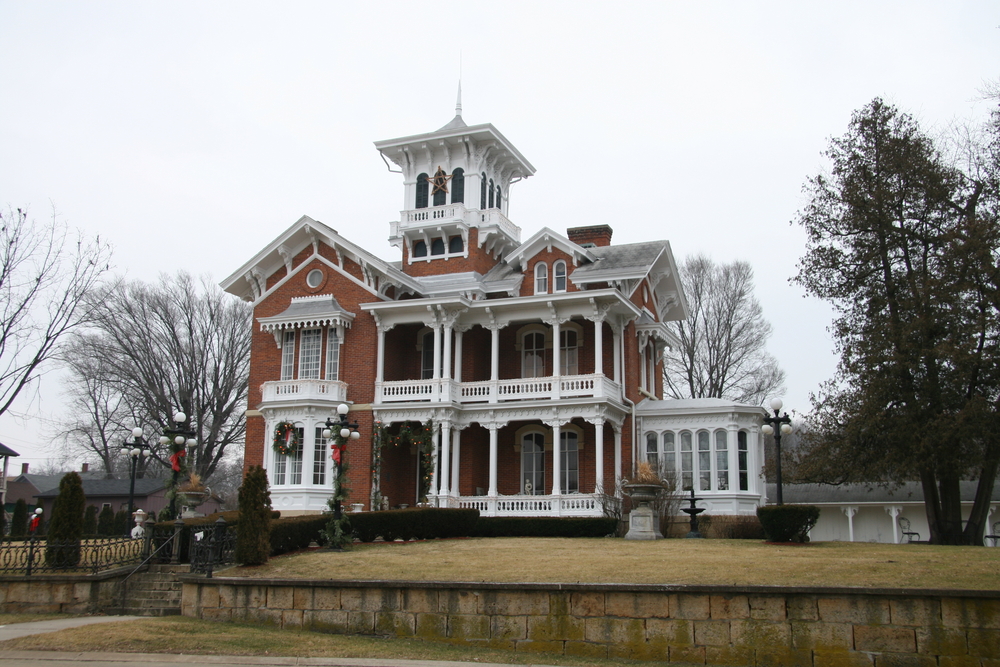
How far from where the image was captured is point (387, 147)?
36250mm

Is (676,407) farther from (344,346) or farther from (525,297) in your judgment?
(344,346)

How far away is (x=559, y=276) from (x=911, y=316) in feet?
38.9

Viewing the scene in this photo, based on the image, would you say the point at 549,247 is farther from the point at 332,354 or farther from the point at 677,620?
the point at 677,620

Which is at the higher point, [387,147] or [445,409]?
[387,147]

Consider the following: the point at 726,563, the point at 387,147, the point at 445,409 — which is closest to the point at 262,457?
the point at 445,409

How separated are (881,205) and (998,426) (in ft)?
21.8

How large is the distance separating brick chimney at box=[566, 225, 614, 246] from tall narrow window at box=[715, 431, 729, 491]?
29.7 ft

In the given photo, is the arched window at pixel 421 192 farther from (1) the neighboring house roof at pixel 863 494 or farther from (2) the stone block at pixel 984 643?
(2) the stone block at pixel 984 643

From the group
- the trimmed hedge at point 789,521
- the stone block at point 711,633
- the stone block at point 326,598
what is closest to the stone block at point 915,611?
the stone block at point 711,633

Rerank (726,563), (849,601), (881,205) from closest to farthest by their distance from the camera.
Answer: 1. (849,601)
2. (726,563)
3. (881,205)

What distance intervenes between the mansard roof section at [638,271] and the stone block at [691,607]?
60.5 feet

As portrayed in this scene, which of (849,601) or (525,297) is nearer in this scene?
(849,601)

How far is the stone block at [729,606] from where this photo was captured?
12977mm

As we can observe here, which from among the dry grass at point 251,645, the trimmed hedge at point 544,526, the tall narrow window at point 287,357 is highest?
the tall narrow window at point 287,357
